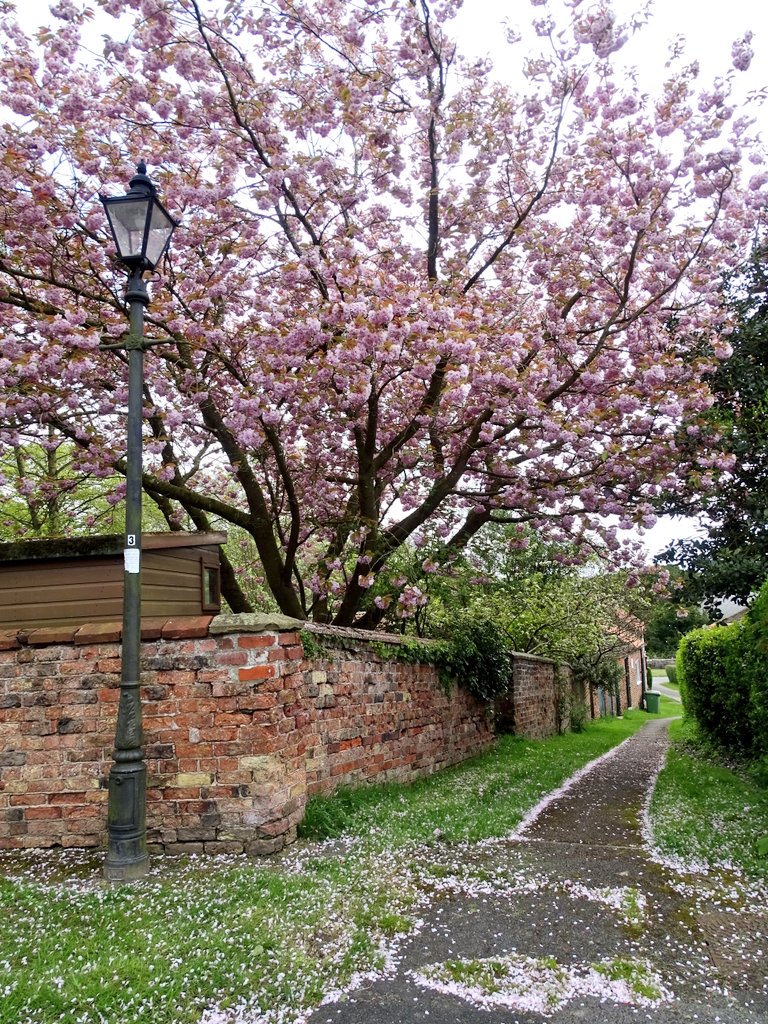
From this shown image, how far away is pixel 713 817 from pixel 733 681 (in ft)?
15.2

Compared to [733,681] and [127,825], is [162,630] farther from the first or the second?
[733,681]

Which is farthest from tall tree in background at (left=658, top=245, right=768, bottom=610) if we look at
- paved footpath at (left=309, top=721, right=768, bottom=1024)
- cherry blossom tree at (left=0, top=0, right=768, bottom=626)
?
paved footpath at (left=309, top=721, right=768, bottom=1024)

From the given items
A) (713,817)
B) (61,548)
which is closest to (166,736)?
(61,548)

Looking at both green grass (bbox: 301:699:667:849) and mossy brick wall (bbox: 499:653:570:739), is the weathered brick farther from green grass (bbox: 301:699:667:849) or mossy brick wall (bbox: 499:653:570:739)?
mossy brick wall (bbox: 499:653:570:739)

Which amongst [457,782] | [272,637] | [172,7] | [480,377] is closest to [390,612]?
[457,782]

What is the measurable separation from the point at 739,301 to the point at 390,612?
5.92m

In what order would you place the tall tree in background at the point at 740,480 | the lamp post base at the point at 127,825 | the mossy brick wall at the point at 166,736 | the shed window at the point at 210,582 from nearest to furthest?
the lamp post base at the point at 127,825 < the mossy brick wall at the point at 166,736 < the shed window at the point at 210,582 < the tall tree in background at the point at 740,480

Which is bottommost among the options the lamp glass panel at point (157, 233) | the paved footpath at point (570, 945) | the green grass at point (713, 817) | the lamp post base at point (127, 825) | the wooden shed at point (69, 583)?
the green grass at point (713, 817)

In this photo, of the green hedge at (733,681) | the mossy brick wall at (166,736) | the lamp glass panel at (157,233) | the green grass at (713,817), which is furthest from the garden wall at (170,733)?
the green hedge at (733,681)

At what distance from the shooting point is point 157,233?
17.0ft

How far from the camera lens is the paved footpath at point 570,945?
2.91 metres

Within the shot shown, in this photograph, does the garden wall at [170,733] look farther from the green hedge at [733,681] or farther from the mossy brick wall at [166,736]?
the green hedge at [733,681]

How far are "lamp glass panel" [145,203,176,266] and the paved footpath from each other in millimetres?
4485

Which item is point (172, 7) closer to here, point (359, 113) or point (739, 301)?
point (359, 113)
